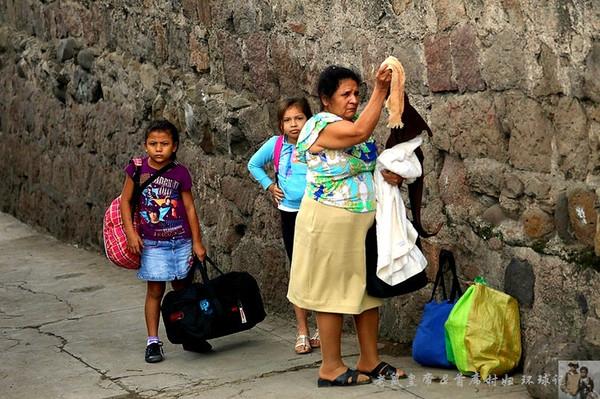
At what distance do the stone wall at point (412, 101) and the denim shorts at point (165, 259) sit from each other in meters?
0.80


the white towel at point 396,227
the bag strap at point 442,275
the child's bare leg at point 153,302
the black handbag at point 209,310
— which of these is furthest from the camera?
the child's bare leg at point 153,302

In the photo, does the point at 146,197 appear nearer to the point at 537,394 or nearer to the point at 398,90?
the point at 398,90

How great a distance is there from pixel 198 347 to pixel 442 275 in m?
1.31

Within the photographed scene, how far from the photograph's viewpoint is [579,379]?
4898 millimetres

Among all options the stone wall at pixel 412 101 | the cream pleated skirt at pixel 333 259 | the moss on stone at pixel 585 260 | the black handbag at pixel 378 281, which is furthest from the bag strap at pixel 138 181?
the moss on stone at pixel 585 260

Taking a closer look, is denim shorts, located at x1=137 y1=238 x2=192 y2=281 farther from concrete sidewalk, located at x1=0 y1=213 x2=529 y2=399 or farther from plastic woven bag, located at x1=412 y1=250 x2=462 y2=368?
plastic woven bag, located at x1=412 y1=250 x2=462 y2=368

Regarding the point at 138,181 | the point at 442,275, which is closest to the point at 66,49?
the point at 138,181

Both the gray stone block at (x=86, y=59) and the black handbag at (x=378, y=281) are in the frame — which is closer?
the black handbag at (x=378, y=281)

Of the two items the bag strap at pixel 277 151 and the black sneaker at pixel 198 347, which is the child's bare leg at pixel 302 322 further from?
the bag strap at pixel 277 151

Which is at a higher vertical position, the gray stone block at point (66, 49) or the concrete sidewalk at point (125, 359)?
the gray stone block at point (66, 49)

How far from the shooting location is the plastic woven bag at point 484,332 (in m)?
5.37

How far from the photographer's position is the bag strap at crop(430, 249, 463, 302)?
5719 mm

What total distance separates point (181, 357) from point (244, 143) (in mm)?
1474

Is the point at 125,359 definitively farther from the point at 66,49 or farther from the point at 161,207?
the point at 66,49
